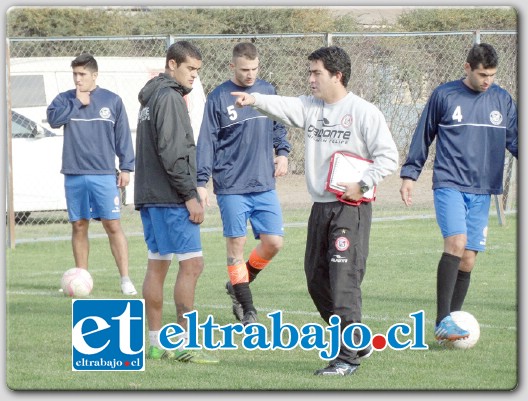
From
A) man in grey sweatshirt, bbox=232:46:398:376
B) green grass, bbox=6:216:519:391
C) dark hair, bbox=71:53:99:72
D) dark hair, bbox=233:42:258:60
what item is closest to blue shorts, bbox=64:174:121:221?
green grass, bbox=6:216:519:391

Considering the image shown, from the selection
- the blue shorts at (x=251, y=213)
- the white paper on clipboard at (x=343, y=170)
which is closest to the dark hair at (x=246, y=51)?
the blue shorts at (x=251, y=213)

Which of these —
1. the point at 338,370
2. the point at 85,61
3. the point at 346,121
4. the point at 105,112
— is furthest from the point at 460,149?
the point at 105,112

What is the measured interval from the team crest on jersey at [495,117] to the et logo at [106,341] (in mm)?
2797

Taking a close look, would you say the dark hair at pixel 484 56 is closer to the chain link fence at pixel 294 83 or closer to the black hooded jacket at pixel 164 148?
the black hooded jacket at pixel 164 148

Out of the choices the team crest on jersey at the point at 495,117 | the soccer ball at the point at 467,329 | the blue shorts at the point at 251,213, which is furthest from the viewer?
the blue shorts at the point at 251,213

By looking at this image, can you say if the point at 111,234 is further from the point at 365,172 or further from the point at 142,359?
the point at 365,172

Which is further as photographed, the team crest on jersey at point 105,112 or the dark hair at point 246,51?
the team crest on jersey at point 105,112

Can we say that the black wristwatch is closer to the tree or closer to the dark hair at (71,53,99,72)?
the dark hair at (71,53,99,72)

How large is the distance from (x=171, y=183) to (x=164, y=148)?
0.23m

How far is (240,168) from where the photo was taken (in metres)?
9.22

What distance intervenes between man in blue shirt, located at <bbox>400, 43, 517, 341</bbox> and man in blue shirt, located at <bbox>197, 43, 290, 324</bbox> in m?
1.40

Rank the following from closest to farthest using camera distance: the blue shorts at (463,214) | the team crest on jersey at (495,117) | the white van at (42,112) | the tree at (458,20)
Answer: the blue shorts at (463,214)
the team crest on jersey at (495,117)
the white van at (42,112)
the tree at (458,20)

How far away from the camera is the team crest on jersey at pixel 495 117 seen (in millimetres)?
8242

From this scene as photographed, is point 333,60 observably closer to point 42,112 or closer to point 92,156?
point 92,156
